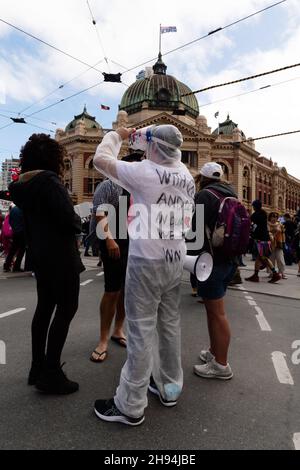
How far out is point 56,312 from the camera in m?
2.65

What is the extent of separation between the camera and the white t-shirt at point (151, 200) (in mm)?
2209

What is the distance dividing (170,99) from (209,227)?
168ft

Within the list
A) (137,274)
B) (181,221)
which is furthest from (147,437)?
(181,221)

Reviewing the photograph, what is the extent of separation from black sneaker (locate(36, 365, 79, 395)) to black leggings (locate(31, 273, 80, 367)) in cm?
6

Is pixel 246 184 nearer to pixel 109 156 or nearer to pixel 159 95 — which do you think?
pixel 159 95

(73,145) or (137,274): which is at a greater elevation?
(73,145)

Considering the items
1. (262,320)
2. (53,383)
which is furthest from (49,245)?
(262,320)

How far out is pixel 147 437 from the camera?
2.10 m

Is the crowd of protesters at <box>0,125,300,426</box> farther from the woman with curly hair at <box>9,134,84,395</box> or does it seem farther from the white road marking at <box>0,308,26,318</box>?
the white road marking at <box>0,308,26,318</box>

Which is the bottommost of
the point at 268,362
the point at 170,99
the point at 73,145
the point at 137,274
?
the point at 268,362

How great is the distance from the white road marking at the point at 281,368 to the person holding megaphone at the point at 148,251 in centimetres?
125

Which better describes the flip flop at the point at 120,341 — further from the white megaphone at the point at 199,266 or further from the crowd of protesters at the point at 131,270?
the white megaphone at the point at 199,266

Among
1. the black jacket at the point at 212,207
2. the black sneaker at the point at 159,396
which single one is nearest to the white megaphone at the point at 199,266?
the black jacket at the point at 212,207
